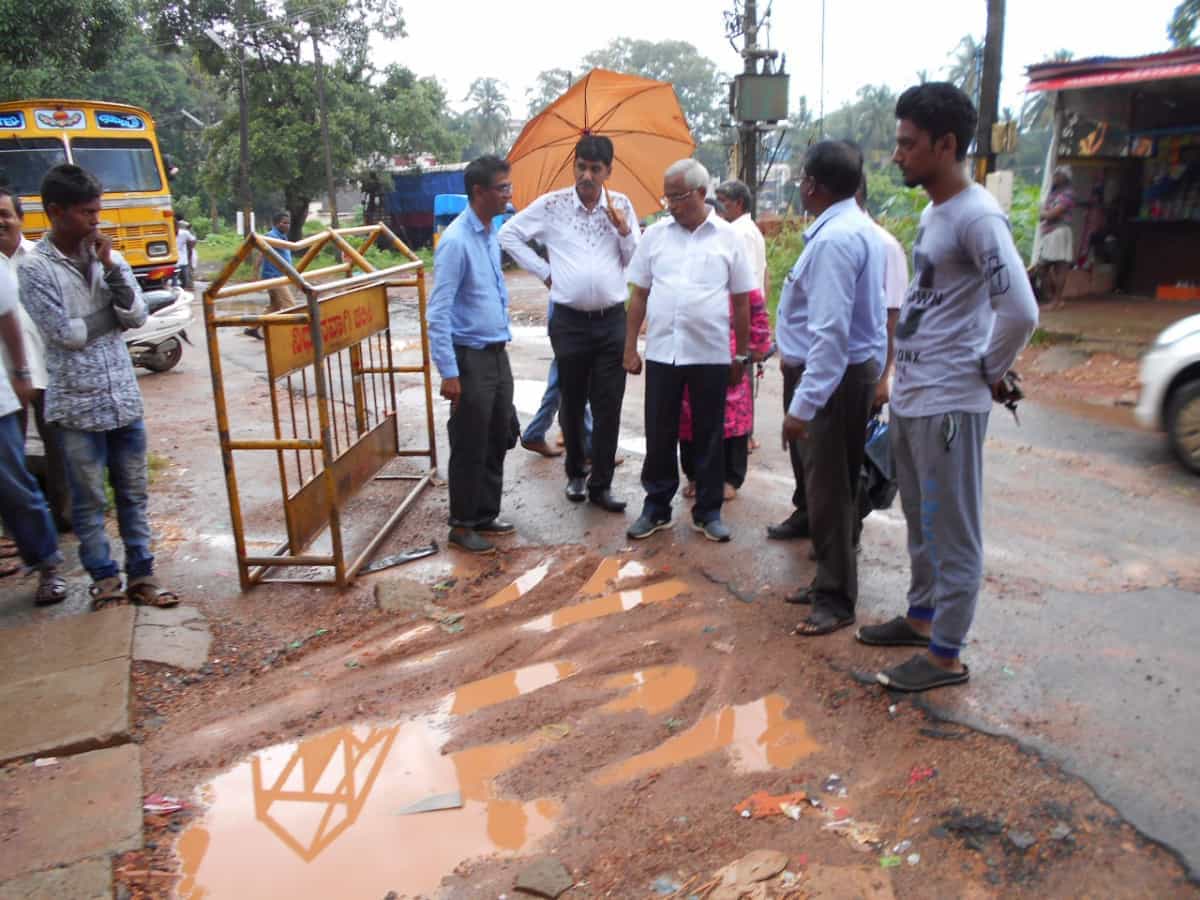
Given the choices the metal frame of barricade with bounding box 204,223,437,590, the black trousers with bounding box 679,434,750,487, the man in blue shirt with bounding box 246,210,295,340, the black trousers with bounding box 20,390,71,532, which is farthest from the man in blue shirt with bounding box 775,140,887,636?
the man in blue shirt with bounding box 246,210,295,340

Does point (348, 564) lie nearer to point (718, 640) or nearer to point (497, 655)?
point (497, 655)

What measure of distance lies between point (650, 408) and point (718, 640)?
1339mm

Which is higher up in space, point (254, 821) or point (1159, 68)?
point (1159, 68)

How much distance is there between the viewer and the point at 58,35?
15.4 meters

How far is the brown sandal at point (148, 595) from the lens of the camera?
14.0 ft

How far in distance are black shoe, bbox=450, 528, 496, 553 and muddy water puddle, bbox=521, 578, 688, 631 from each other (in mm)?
794

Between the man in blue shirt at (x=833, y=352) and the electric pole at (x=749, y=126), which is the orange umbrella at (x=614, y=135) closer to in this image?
the man in blue shirt at (x=833, y=352)

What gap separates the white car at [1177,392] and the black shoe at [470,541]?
4366 millimetres

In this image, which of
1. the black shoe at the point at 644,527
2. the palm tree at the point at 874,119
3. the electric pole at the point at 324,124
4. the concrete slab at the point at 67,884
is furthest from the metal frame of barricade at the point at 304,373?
the palm tree at the point at 874,119

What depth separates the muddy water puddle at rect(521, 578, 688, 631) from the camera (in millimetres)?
4055

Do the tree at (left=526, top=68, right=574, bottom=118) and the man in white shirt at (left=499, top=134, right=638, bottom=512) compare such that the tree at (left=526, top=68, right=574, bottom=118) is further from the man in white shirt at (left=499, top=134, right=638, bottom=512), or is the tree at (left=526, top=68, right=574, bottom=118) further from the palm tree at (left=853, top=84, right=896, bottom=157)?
the man in white shirt at (left=499, top=134, right=638, bottom=512)

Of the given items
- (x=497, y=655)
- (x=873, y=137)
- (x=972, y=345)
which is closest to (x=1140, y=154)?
(x=972, y=345)

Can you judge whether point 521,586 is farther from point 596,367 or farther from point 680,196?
point 680,196

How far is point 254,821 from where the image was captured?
287 centimetres
